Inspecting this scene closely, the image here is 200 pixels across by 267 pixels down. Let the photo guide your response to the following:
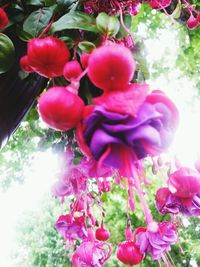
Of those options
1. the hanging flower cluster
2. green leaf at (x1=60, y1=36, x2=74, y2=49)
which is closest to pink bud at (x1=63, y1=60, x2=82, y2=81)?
the hanging flower cluster

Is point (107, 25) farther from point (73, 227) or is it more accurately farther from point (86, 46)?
point (73, 227)

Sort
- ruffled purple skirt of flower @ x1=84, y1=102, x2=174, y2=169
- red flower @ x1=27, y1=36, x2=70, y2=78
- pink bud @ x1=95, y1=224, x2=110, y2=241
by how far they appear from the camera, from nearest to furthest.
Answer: ruffled purple skirt of flower @ x1=84, y1=102, x2=174, y2=169 < red flower @ x1=27, y1=36, x2=70, y2=78 < pink bud @ x1=95, y1=224, x2=110, y2=241

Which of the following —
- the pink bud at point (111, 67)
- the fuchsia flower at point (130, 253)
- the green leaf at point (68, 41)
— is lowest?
the fuchsia flower at point (130, 253)

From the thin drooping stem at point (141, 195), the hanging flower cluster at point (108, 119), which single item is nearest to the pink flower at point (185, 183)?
the hanging flower cluster at point (108, 119)

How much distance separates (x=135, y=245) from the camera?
1.60ft

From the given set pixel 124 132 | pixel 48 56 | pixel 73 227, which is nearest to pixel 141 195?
pixel 124 132

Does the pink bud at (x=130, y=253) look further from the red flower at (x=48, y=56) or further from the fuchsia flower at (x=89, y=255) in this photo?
the red flower at (x=48, y=56)

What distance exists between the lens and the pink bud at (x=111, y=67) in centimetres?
27

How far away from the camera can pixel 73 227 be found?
539mm

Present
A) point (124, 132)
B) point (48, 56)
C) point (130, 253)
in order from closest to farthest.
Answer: point (124, 132)
point (48, 56)
point (130, 253)

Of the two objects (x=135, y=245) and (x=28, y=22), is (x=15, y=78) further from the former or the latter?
(x=135, y=245)

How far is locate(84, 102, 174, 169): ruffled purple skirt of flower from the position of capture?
0.25 metres

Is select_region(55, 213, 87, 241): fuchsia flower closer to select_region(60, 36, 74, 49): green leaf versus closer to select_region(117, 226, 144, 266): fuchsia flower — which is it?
select_region(117, 226, 144, 266): fuchsia flower

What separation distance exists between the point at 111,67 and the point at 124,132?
0.16ft
